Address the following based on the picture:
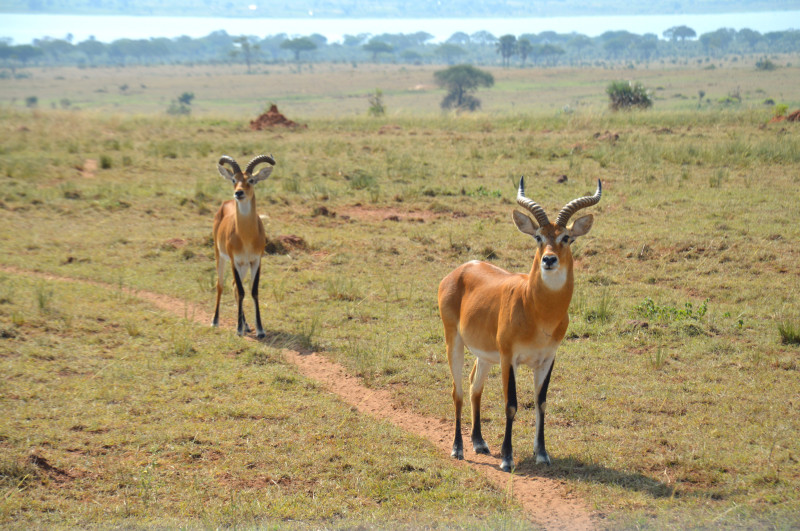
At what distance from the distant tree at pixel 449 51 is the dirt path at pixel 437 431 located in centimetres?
13515

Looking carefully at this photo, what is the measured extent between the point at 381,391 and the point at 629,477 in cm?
278

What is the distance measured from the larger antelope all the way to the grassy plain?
510mm

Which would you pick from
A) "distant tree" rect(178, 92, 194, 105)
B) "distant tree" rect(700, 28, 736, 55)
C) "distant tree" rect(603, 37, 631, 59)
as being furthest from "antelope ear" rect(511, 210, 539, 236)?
"distant tree" rect(603, 37, 631, 59)

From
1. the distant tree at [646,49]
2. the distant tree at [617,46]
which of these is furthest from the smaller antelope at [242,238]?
the distant tree at [617,46]

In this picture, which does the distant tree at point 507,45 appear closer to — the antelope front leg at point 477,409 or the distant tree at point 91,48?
the distant tree at point 91,48

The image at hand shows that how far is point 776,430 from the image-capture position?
643 centimetres

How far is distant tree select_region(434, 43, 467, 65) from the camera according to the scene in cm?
13925

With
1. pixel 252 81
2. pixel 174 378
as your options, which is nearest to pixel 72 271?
pixel 174 378

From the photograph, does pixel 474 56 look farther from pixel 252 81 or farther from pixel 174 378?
pixel 174 378

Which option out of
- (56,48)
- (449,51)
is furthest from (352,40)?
(56,48)

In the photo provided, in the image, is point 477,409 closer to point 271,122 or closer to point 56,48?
point 271,122

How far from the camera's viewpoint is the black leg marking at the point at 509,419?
19.5 ft

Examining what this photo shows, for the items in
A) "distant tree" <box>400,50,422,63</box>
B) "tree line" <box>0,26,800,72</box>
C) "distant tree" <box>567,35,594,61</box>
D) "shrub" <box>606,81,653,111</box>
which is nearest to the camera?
"shrub" <box>606,81,653,111</box>

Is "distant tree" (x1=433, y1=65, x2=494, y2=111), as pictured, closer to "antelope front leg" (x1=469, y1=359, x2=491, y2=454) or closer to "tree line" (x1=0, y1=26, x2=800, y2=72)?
"tree line" (x1=0, y1=26, x2=800, y2=72)
